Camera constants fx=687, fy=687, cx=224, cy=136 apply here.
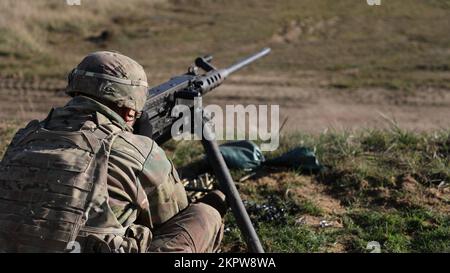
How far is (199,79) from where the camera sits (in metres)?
4.68

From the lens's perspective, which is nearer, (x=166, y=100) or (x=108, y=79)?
(x=108, y=79)

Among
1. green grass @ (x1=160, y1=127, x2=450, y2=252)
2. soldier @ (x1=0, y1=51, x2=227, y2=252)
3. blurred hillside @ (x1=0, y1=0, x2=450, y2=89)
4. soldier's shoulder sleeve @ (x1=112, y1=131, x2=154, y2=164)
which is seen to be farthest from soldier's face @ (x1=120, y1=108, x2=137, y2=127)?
blurred hillside @ (x1=0, y1=0, x2=450, y2=89)

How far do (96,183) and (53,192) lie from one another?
0.18 meters

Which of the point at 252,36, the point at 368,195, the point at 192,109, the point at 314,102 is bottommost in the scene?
the point at 314,102

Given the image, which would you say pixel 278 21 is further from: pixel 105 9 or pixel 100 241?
pixel 100 241

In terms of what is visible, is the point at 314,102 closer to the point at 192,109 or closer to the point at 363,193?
the point at 363,193

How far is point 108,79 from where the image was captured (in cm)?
320

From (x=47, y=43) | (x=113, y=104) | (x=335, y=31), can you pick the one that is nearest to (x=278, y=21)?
(x=335, y=31)

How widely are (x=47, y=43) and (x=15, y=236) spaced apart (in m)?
11.6

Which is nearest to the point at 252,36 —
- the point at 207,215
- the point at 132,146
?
the point at 207,215

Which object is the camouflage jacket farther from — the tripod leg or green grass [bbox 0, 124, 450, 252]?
green grass [bbox 0, 124, 450, 252]

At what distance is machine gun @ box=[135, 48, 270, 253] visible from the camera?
3.92 m

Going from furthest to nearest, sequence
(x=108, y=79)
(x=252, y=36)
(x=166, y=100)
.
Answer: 1. (x=252, y=36)
2. (x=166, y=100)
3. (x=108, y=79)

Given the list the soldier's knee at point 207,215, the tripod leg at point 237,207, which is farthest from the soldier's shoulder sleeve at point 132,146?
the tripod leg at point 237,207
